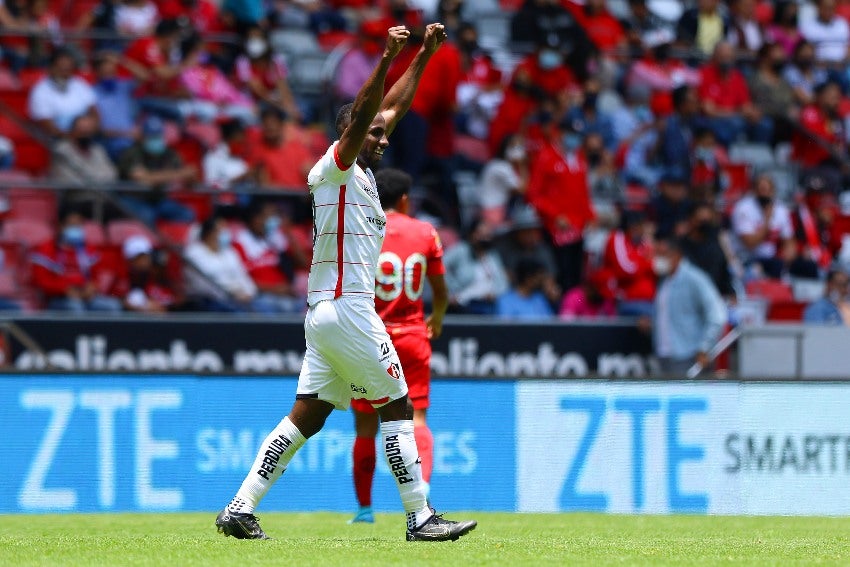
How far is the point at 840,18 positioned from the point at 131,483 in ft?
45.1

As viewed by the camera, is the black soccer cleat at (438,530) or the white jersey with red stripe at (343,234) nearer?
the white jersey with red stripe at (343,234)

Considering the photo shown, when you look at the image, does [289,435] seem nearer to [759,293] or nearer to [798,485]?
[798,485]

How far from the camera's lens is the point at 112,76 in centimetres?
1608

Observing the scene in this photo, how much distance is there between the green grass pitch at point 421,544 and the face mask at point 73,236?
11.8 feet

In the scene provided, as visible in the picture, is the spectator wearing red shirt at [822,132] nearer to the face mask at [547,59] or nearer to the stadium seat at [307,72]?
the face mask at [547,59]

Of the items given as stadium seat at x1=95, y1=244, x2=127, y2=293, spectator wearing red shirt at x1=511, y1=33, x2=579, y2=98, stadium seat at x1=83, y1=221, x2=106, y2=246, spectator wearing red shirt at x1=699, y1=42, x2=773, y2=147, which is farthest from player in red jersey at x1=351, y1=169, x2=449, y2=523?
spectator wearing red shirt at x1=699, y1=42, x2=773, y2=147

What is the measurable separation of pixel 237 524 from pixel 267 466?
0.33 m

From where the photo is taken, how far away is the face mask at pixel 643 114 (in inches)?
750

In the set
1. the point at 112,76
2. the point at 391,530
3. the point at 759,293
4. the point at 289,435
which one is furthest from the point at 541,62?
the point at 289,435

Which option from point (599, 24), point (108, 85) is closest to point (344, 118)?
point (108, 85)

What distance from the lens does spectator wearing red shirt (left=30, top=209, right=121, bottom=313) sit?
14.2m

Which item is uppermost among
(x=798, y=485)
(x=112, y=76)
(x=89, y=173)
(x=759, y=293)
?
(x=112, y=76)

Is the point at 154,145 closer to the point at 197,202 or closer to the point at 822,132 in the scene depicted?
the point at 197,202

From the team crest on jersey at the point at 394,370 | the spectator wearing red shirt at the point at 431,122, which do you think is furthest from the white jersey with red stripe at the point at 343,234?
the spectator wearing red shirt at the point at 431,122
